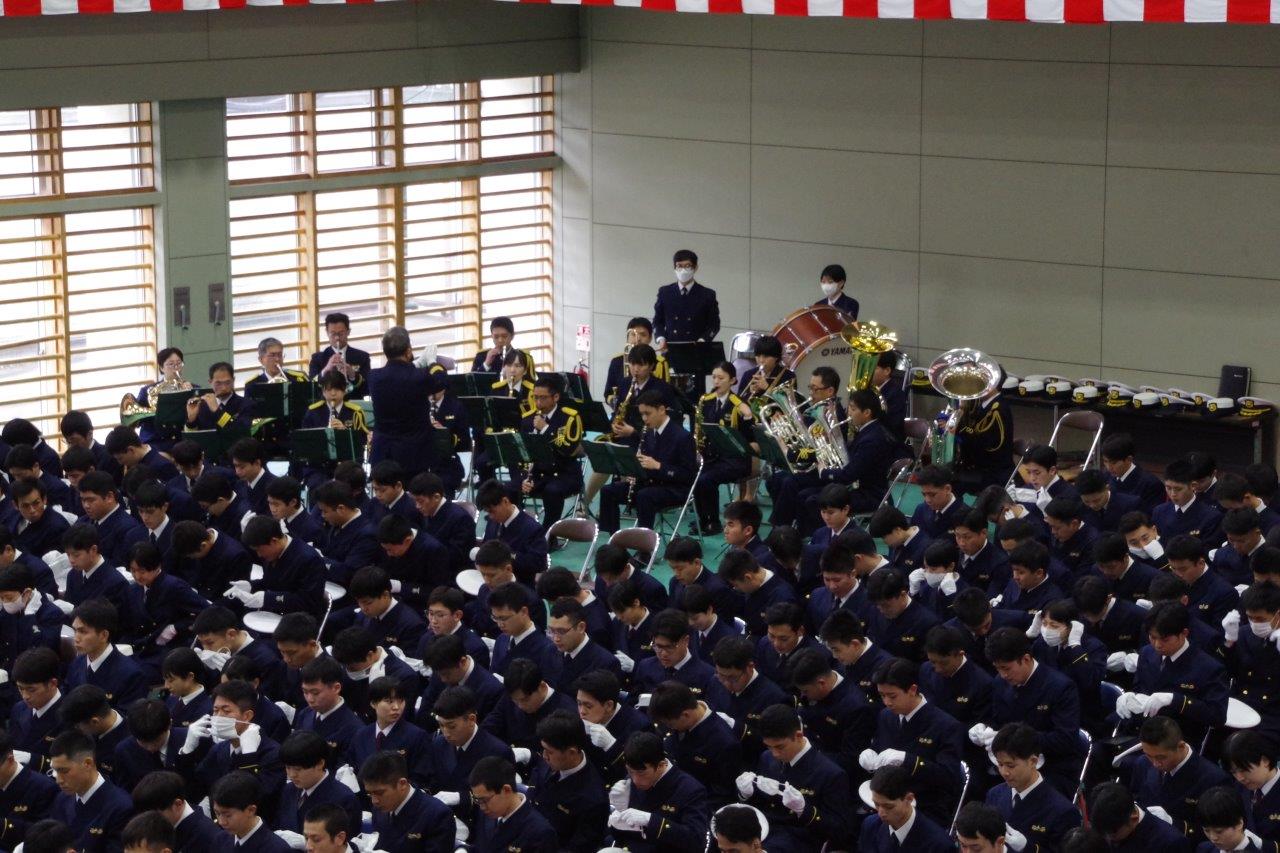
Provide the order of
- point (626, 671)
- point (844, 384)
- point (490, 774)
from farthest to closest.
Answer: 1. point (844, 384)
2. point (626, 671)
3. point (490, 774)

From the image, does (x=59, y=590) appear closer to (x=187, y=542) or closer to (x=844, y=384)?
(x=187, y=542)

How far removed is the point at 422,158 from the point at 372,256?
1.02 m

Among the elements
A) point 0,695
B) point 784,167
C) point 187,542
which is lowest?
point 0,695

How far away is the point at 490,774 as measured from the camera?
7.74m

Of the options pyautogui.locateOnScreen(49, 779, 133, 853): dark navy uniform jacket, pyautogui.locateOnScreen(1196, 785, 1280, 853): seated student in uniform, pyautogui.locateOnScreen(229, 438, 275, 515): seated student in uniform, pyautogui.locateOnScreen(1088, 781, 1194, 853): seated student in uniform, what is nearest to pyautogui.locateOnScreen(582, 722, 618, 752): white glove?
pyautogui.locateOnScreen(49, 779, 133, 853): dark navy uniform jacket

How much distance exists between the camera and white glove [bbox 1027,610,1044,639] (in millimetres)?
9646

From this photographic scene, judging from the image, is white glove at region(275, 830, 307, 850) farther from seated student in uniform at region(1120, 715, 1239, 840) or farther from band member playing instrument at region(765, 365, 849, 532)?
band member playing instrument at region(765, 365, 849, 532)

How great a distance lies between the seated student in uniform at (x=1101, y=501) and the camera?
1167cm

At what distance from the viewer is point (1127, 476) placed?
12391 mm

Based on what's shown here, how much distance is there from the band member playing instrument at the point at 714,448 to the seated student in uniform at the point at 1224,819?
22.5 ft

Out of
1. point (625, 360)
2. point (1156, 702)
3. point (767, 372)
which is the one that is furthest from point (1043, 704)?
point (625, 360)

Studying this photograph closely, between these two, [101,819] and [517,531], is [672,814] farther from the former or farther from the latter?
[517,531]

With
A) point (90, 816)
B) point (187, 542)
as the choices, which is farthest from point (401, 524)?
point (90, 816)

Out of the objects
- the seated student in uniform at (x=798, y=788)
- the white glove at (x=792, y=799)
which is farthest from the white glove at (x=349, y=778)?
the white glove at (x=792, y=799)
